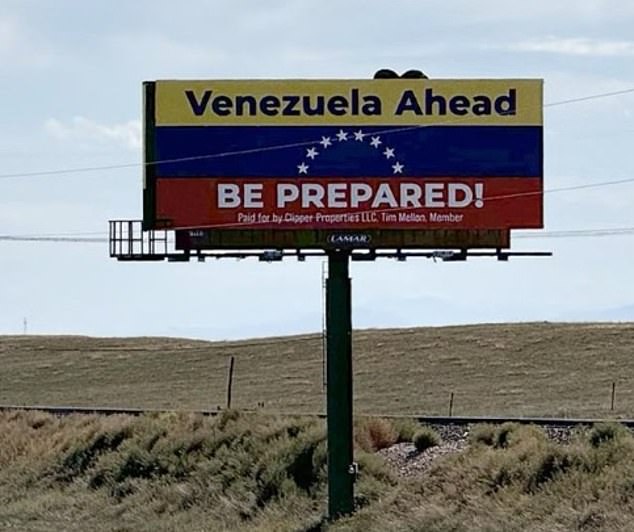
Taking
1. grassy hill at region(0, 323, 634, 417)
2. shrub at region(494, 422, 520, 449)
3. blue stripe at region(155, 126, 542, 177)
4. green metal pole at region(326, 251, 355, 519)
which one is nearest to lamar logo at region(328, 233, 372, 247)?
green metal pole at region(326, 251, 355, 519)

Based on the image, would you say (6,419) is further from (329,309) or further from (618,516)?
(618,516)

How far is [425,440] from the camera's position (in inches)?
1237

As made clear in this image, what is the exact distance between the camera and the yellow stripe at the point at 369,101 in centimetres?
3023

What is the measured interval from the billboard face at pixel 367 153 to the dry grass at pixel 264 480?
421cm

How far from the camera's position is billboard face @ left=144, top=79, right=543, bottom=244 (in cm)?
3027

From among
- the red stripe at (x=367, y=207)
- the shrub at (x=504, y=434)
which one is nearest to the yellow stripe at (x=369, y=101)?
the red stripe at (x=367, y=207)

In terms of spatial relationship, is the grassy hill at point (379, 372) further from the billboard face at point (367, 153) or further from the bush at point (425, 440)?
the billboard face at point (367, 153)

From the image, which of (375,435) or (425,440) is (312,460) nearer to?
(375,435)

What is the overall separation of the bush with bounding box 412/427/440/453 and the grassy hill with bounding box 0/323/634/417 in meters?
8.15

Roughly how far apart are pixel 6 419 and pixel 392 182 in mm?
16762

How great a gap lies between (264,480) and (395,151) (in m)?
6.54

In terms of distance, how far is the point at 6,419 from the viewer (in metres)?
43.2

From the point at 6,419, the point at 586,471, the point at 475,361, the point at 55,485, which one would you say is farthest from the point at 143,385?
the point at 586,471

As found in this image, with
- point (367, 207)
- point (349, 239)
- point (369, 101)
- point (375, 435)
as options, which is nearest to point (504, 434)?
point (375, 435)
